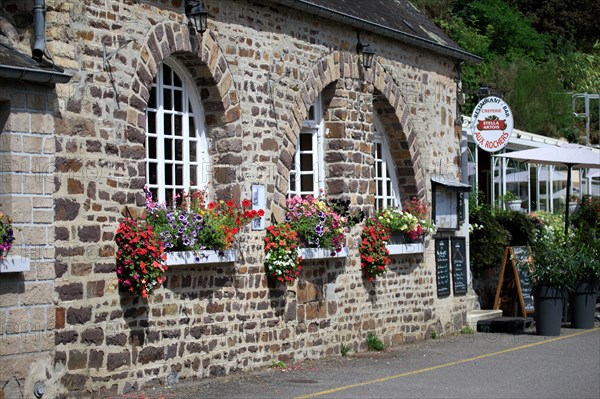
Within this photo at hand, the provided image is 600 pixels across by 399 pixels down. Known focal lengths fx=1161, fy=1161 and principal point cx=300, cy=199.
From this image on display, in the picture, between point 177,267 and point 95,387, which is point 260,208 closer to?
point 177,267

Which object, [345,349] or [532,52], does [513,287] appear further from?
[532,52]

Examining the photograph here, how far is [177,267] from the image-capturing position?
12.3 meters

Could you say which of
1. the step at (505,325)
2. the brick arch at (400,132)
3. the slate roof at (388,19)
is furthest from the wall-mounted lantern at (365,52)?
the step at (505,325)

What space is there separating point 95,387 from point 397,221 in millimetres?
6686

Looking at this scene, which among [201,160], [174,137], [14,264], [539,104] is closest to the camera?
[14,264]

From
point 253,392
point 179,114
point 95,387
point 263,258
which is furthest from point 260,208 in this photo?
point 95,387

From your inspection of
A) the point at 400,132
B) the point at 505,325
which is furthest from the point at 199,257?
the point at 505,325

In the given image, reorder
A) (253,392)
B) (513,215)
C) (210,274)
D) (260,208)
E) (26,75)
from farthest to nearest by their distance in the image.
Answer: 1. (513,215)
2. (260,208)
3. (210,274)
4. (253,392)
5. (26,75)

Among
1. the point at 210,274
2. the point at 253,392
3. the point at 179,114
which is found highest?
the point at 179,114

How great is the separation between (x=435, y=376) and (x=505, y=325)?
5.60 meters

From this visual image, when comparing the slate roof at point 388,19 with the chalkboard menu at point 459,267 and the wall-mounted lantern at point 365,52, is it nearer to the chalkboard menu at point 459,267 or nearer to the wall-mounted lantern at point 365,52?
the wall-mounted lantern at point 365,52

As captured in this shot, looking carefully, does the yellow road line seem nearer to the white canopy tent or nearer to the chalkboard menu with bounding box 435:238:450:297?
the chalkboard menu with bounding box 435:238:450:297

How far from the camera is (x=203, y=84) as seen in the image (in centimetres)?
1333

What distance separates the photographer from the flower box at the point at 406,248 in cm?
1667
